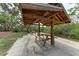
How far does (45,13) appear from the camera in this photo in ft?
8.36

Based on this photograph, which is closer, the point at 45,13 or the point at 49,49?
the point at 45,13

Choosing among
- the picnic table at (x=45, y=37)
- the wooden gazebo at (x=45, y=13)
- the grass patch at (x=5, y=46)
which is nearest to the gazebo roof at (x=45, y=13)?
the wooden gazebo at (x=45, y=13)

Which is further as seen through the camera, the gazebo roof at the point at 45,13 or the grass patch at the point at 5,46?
the grass patch at the point at 5,46

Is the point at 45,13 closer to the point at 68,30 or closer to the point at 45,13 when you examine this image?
the point at 45,13

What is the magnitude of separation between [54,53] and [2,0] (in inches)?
37.5

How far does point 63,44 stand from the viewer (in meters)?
2.67

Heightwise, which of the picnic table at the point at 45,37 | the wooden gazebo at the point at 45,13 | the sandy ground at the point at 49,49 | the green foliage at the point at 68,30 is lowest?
the sandy ground at the point at 49,49

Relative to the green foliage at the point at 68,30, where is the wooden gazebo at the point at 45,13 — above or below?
above

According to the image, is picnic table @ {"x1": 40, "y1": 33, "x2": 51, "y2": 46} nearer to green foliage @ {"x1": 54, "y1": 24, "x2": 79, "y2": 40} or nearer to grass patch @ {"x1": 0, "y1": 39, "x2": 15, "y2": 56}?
green foliage @ {"x1": 54, "y1": 24, "x2": 79, "y2": 40}

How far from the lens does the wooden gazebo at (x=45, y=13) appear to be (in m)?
2.41

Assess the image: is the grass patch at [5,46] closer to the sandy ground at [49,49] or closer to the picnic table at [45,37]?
the sandy ground at [49,49]

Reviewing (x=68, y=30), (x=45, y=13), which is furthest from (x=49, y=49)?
(x=45, y=13)

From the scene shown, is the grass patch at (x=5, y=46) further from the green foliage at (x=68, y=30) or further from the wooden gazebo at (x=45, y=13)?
the green foliage at (x=68, y=30)

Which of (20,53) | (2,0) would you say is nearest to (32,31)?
(20,53)
